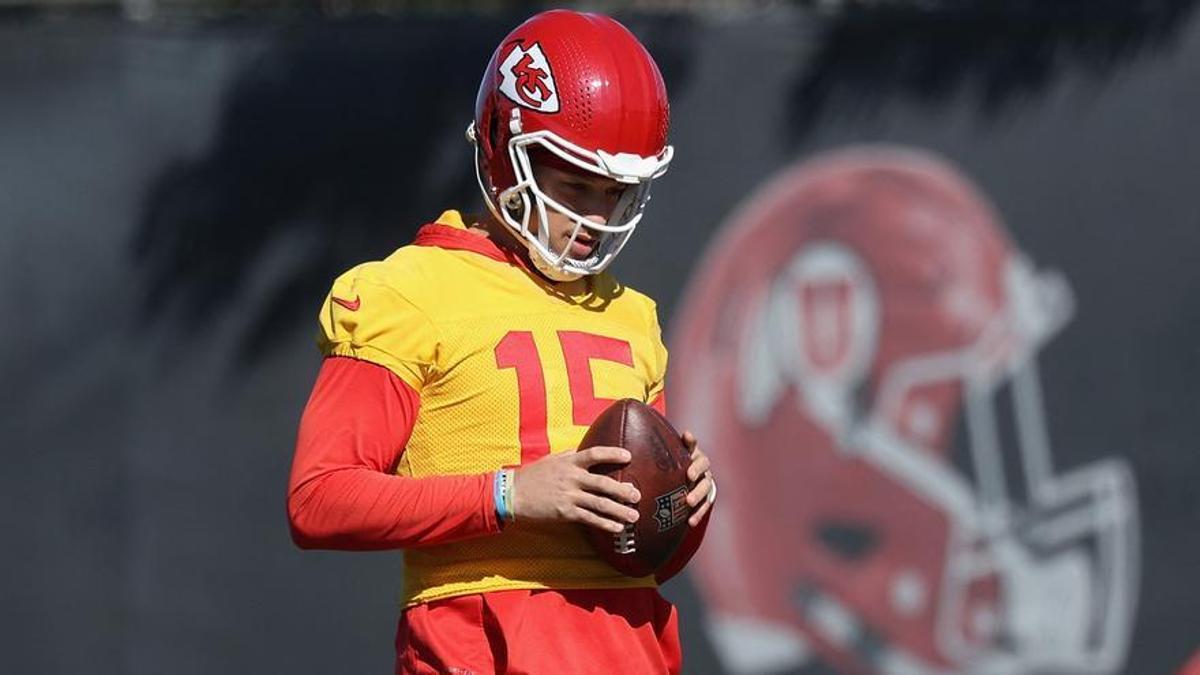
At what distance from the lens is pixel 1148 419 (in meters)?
5.55

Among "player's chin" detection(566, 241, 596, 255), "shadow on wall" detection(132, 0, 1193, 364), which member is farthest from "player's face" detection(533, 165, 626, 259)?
"shadow on wall" detection(132, 0, 1193, 364)

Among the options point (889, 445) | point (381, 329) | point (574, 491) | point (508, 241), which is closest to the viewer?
point (574, 491)

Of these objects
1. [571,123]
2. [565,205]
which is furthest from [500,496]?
[571,123]

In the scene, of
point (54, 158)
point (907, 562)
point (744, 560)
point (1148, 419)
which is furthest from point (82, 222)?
point (1148, 419)

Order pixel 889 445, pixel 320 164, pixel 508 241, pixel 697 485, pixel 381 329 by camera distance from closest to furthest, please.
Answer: pixel 381 329 → pixel 697 485 → pixel 508 241 → pixel 889 445 → pixel 320 164

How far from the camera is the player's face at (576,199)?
3143 mm

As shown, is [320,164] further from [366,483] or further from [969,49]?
[366,483]

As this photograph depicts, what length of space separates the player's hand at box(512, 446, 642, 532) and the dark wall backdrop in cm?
298

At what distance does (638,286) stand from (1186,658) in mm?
1859

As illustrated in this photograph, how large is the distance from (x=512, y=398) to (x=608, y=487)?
0.25 m

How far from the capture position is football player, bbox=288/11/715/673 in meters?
2.97

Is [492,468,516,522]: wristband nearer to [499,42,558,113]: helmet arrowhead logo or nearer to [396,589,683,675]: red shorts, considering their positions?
[396,589,683,675]: red shorts

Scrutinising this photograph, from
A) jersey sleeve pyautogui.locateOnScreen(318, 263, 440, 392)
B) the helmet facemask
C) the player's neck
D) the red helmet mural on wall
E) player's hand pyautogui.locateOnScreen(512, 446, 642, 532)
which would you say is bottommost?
the red helmet mural on wall

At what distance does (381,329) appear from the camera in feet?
9.95
